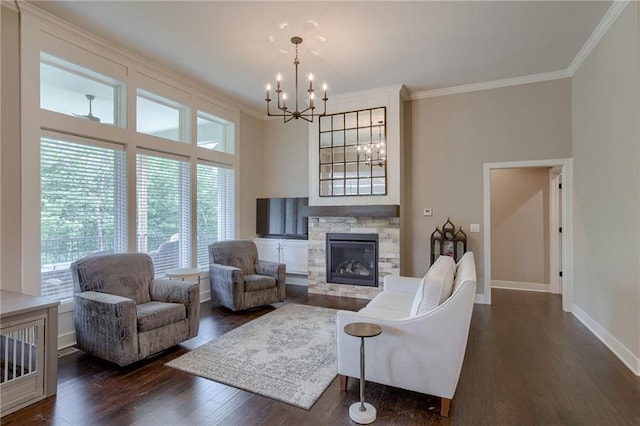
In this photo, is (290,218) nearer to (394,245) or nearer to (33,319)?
(394,245)

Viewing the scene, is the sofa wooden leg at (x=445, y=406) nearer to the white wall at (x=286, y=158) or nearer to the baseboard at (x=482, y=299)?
the baseboard at (x=482, y=299)

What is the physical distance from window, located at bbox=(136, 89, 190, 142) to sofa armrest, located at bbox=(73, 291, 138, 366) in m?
2.28

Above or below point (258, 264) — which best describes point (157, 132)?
above

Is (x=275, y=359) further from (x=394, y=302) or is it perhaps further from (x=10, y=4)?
(x=10, y=4)

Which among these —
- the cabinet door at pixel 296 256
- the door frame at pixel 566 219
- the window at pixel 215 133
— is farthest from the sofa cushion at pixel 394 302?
the window at pixel 215 133

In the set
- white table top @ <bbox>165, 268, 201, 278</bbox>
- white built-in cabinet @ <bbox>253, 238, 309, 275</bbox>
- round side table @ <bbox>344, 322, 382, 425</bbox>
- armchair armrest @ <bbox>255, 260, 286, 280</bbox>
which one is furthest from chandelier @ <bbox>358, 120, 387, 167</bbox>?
round side table @ <bbox>344, 322, 382, 425</bbox>

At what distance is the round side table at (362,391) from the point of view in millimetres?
2092

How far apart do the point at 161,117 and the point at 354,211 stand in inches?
122

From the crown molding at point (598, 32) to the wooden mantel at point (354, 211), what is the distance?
284 cm

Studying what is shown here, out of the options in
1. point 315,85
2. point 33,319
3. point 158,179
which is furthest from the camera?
point 315,85

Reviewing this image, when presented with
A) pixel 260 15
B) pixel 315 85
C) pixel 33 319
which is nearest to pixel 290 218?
pixel 315 85

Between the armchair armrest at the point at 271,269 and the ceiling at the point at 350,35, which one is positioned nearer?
the ceiling at the point at 350,35

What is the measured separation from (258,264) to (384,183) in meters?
2.32

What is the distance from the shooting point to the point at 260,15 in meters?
3.15
